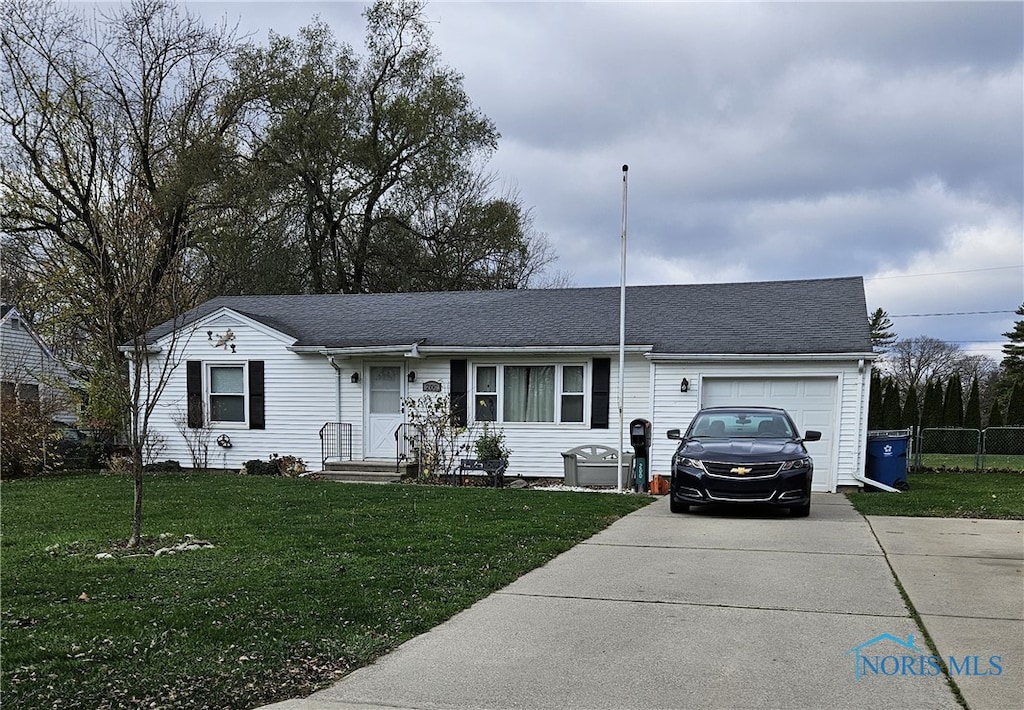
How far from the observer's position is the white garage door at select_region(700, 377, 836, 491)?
1405 centimetres

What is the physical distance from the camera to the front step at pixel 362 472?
15258 millimetres

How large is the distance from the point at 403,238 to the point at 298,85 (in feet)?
21.1

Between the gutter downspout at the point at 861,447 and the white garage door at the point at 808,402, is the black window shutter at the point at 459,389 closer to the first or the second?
the white garage door at the point at 808,402

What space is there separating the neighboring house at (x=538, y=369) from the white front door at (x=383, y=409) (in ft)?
0.10

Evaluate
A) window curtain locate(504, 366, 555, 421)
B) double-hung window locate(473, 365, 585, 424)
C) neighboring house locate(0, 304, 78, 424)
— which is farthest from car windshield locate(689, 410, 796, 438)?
neighboring house locate(0, 304, 78, 424)

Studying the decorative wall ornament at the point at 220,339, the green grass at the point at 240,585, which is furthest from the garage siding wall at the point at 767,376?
the decorative wall ornament at the point at 220,339

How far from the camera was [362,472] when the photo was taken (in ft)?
50.9

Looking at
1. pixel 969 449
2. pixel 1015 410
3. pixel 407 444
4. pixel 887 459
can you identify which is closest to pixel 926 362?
pixel 1015 410

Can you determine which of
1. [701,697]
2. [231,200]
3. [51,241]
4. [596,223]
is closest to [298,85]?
[231,200]

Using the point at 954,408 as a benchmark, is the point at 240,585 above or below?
below

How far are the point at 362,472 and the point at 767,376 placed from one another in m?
8.12

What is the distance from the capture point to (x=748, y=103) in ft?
44.2

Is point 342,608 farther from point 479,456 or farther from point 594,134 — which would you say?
point 594,134

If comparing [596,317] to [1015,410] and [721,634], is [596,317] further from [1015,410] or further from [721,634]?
[1015,410]
